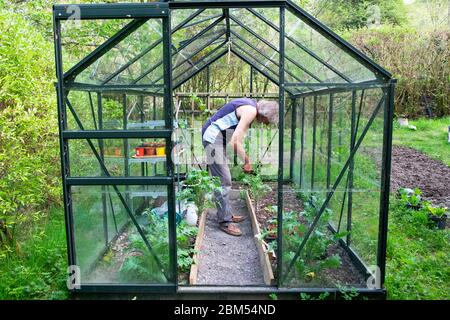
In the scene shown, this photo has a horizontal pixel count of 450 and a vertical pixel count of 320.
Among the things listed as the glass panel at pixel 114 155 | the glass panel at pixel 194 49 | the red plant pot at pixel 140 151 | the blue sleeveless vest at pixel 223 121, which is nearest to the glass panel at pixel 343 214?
the blue sleeveless vest at pixel 223 121

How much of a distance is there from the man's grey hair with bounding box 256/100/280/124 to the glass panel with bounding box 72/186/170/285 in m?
A: 1.73

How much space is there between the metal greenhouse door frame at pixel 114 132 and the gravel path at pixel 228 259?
0.69 m

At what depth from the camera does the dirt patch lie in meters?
6.12

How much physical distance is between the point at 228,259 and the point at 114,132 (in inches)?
76.2

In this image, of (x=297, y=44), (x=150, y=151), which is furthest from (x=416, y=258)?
(x=150, y=151)

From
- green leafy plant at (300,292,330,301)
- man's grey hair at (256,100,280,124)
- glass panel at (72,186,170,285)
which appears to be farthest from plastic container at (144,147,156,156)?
green leafy plant at (300,292,330,301)

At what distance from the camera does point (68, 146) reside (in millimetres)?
3127

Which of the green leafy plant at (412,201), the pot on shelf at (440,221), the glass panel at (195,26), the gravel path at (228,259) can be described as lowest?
the gravel path at (228,259)

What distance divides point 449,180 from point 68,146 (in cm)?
635

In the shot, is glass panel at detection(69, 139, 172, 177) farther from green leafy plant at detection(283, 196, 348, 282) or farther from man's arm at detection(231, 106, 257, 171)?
green leafy plant at detection(283, 196, 348, 282)

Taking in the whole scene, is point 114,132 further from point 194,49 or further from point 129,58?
point 194,49

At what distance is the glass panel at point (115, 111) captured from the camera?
330 centimetres

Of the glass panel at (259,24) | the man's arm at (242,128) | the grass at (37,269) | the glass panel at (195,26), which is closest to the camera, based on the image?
the grass at (37,269)

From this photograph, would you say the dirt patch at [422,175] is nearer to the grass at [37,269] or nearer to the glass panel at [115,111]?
the glass panel at [115,111]
